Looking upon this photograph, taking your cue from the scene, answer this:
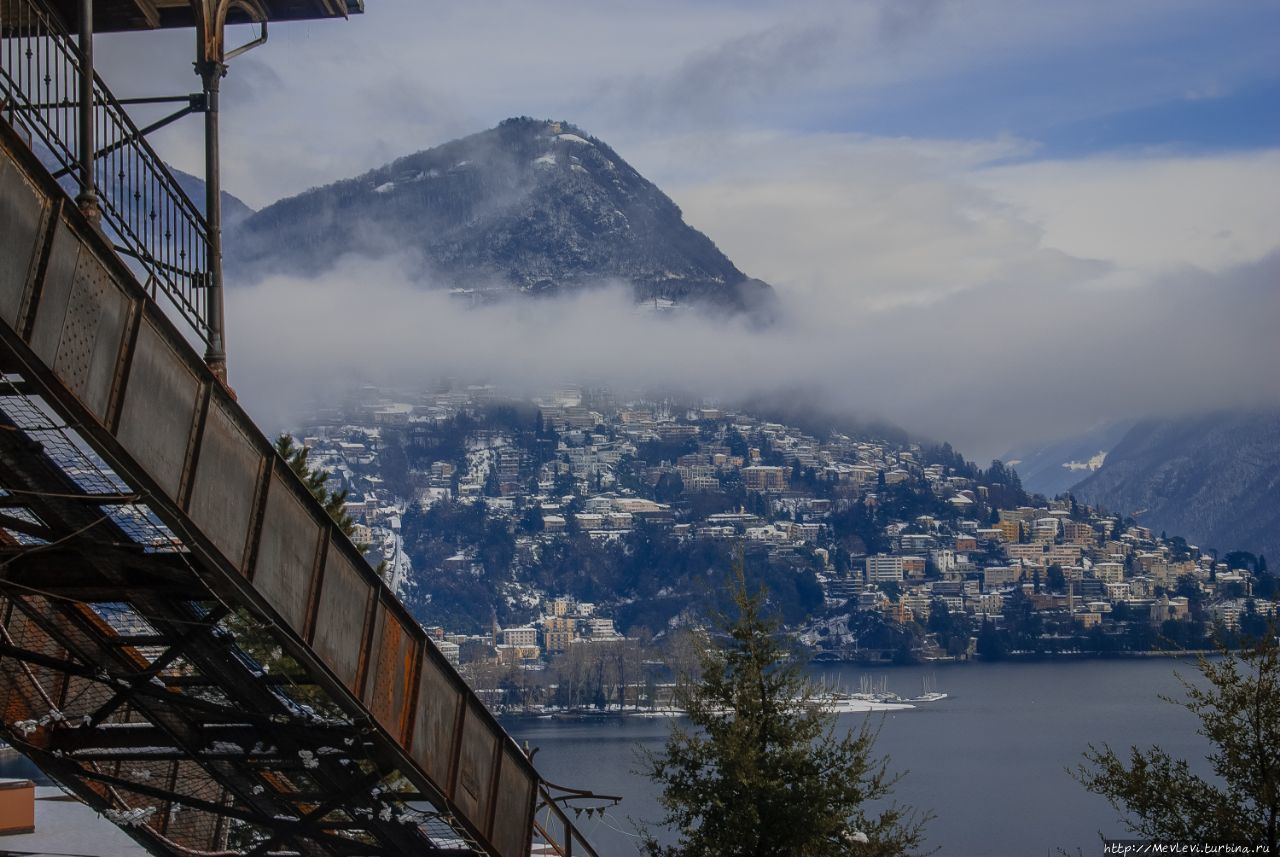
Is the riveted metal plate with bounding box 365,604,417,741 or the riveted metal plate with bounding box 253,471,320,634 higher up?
the riveted metal plate with bounding box 253,471,320,634

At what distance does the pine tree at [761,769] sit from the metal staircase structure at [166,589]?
7988 mm

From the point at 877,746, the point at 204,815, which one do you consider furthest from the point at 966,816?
the point at 204,815

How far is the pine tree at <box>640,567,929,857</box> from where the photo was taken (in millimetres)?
20922

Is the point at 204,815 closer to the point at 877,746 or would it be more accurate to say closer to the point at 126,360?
the point at 126,360

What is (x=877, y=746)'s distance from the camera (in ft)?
570

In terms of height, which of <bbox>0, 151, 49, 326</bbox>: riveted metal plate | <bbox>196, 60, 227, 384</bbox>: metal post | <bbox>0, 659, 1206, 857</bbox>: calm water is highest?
<bbox>196, 60, 227, 384</bbox>: metal post

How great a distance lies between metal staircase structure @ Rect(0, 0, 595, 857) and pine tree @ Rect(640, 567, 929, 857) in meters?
7.99

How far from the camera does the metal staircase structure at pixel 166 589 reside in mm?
7824

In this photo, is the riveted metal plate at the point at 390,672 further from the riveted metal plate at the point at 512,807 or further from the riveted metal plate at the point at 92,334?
the riveted metal plate at the point at 92,334

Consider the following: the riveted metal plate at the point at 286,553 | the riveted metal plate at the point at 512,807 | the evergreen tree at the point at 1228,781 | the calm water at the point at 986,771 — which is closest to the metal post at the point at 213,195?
the riveted metal plate at the point at 286,553

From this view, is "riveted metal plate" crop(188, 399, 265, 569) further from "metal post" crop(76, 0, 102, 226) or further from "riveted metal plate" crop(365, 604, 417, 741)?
"riveted metal plate" crop(365, 604, 417, 741)

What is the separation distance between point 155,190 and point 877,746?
170836 mm

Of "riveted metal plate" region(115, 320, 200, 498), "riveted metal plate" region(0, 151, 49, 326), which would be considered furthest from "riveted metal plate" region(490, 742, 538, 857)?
"riveted metal plate" region(0, 151, 49, 326)

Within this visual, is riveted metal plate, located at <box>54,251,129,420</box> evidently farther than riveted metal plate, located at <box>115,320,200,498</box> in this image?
No
